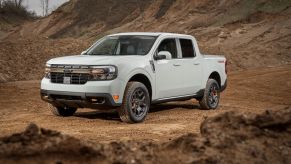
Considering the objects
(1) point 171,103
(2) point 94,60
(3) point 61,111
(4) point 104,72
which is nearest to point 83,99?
(4) point 104,72

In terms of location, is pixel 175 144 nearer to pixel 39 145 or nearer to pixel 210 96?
pixel 39 145

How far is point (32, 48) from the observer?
84.8 feet

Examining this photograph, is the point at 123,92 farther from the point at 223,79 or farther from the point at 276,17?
the point at 276,17

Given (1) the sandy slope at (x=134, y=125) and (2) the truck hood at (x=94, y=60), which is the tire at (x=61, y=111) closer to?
(1) the sandy slope at (x=134, y=125)

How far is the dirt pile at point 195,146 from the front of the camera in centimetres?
491

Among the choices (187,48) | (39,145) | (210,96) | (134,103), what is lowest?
(210,96)

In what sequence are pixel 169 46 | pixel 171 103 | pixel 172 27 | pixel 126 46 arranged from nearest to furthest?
pixel 126 46, pixel 169 46, pixel 171 103, pixel 172 27

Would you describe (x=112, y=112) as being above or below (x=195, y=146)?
below

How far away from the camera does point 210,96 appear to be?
12766 mm

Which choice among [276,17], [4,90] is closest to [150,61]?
[4,90]

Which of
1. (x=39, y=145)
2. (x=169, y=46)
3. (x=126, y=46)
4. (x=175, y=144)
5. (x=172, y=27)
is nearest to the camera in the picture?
(x=39, y=145)

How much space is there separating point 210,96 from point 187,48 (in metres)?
1.43

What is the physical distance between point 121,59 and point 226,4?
3126cm

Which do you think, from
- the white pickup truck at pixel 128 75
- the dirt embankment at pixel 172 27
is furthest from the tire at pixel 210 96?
the dirt embankment at pixel 172 27
